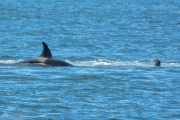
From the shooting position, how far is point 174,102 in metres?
29.1

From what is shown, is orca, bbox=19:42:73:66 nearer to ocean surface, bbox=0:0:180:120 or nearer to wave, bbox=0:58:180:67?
ocean surface, bbox=0:0:180:120

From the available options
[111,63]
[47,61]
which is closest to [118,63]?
[111,63]

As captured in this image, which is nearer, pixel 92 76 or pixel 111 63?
pixel 92 76

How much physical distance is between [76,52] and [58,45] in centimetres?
424

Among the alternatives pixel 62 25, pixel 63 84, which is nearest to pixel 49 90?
pixel 63 84

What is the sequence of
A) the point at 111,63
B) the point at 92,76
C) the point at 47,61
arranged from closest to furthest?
the point at 92,76, the point at 47,61, the point at 111,63

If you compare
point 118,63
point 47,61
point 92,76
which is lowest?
point 118,63

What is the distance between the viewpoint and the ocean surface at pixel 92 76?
89.9ft

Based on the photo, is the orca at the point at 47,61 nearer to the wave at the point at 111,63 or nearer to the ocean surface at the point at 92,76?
the ocean surface at the point at 92,76

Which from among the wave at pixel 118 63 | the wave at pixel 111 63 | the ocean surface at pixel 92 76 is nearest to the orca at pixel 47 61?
the ocean surface at pixel 92 76

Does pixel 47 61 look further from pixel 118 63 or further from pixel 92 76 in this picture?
pixel 118 63

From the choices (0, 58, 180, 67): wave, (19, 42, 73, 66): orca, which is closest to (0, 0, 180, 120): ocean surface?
(0, 58, 180, 67): wave

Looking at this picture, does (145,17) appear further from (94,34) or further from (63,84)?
(63,84)

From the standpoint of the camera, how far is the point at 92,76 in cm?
3397
